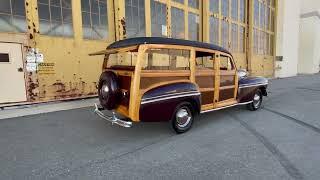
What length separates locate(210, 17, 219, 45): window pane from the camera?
1440cm

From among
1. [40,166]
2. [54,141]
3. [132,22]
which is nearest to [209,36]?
[132,22]

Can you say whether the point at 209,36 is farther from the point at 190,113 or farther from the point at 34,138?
the point at 34,138

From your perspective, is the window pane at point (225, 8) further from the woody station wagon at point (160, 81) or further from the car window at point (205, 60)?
the car window at point (205, 60)

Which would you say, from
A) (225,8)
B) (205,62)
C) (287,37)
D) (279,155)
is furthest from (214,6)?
(287,37)

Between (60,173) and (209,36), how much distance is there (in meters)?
12.3

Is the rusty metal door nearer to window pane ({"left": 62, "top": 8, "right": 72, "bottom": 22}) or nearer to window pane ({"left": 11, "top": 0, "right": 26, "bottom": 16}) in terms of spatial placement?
window pane ({"left": 11, "top": 0, "right": 26, "bottom": 16})

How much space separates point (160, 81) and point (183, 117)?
0.94 metres

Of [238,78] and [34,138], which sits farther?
[238,78]

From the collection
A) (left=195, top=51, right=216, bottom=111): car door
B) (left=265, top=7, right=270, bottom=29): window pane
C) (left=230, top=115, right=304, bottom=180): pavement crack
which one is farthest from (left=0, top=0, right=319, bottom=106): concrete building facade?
(left=265, top=7, right=270, bottom=29): window pane

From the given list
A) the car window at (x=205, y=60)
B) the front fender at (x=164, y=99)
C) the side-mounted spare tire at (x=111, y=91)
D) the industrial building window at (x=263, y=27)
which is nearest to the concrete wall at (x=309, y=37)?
the industrial building window at (x=263, y=27)

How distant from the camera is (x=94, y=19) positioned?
8.66 m

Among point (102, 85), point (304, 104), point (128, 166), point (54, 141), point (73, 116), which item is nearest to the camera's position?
point (128, 166)

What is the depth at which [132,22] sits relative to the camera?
9.73m

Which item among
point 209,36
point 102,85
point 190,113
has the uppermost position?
point 209,36
